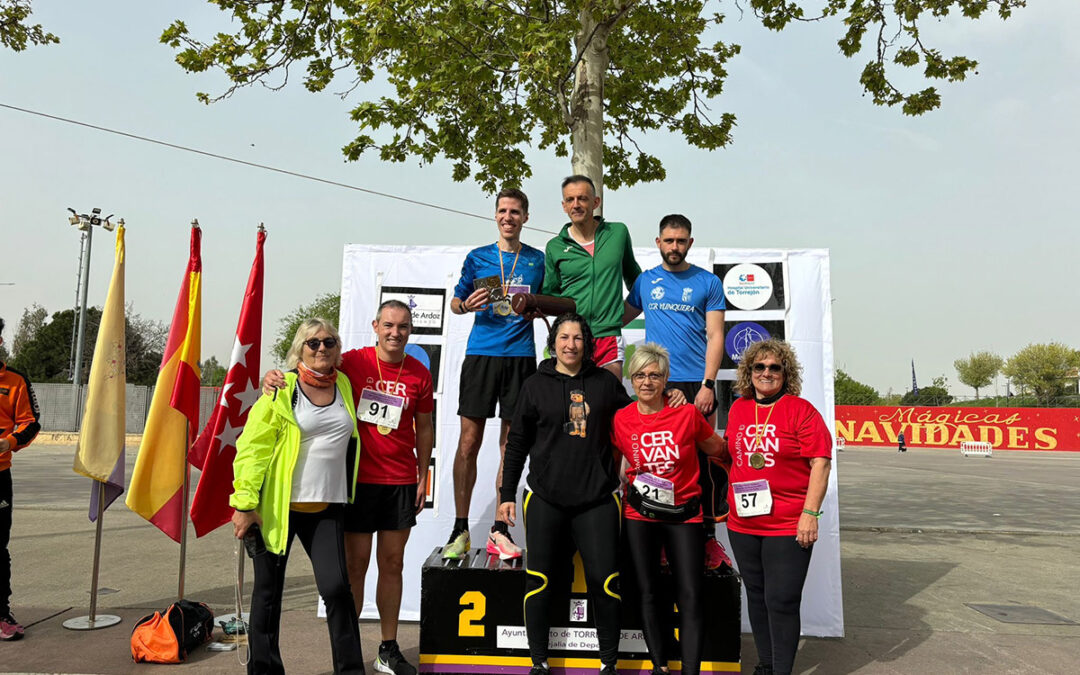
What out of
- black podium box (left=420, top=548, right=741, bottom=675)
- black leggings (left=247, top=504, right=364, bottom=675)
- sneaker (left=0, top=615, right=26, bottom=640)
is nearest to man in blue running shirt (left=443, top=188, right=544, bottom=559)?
black podium box (left=420, top=548, right=741, bottom=675)

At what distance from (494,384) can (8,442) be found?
9.75 ft

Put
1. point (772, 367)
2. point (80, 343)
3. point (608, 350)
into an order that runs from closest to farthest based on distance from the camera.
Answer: point (772, 367)
point (608, 350)
point (80, 343)

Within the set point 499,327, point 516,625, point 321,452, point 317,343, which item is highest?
point 499,327

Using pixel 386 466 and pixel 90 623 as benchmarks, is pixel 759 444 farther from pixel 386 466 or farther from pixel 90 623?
pixel 90 623

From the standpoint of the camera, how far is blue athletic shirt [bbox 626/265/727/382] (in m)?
3.91

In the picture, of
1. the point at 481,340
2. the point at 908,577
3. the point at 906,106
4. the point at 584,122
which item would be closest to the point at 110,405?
the point at 481,340

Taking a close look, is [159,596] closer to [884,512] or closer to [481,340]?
[481,340]

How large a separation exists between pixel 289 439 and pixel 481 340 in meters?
1.26

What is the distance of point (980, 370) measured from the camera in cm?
6831

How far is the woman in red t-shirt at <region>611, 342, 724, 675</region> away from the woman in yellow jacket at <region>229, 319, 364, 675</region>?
1346 millimetres

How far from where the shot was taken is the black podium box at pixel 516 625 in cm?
Result: 346

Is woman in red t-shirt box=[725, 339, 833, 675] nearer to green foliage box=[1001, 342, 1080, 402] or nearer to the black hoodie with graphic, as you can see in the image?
the black hoodie with graphic

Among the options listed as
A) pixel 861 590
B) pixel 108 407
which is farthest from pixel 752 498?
pixel 108 407

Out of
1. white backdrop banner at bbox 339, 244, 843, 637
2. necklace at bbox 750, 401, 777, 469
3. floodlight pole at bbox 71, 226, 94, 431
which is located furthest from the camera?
floodlight pole at bbox 71, 226, 94, 431
